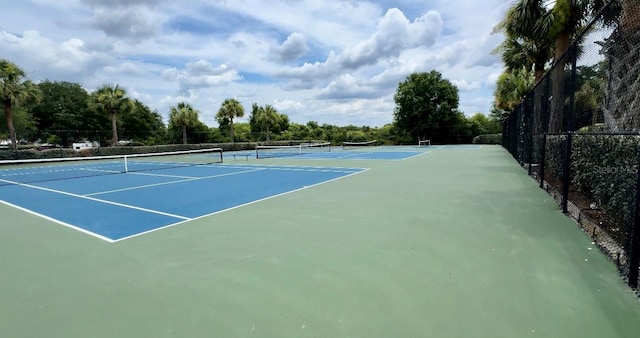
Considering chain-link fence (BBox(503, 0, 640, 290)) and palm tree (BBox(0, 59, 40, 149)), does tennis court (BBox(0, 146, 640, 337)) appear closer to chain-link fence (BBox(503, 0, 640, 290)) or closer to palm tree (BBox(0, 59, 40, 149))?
chain-link fence (BBox(503, 0, 640, 290))

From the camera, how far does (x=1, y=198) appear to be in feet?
25.7

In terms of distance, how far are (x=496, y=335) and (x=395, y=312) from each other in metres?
0.62

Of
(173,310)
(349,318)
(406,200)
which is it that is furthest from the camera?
(406,200)

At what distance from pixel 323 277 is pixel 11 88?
83.9ft

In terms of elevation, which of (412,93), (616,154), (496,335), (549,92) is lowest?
(496,335)

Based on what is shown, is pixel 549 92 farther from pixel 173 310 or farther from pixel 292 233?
pixel 173 310

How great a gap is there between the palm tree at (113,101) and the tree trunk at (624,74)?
99.4ft

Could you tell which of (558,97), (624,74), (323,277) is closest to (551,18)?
(558,97)

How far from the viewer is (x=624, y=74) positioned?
525 centimetres

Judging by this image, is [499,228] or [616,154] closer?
[616,154]

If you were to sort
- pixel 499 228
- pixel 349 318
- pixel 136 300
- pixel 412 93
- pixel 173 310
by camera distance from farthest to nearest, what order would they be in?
pixel 412 93 < pixel 499 228 < pixel 136 300 < pixel 173 310 < pixel 349 318

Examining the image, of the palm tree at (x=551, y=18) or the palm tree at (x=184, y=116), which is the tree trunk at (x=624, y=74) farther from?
the palm tree at (x=184, y=116)

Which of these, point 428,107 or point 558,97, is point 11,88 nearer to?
point 558,97

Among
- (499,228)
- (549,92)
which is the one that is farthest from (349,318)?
(549,92)
